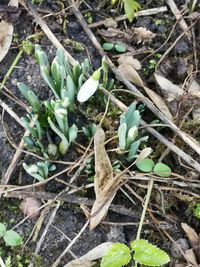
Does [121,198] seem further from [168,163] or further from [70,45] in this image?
[70,45]

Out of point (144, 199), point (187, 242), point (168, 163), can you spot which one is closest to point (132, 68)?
point (168, 163)

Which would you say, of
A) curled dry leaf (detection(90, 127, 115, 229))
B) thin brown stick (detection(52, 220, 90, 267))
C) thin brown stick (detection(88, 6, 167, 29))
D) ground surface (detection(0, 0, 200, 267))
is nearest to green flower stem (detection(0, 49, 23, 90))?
ground surface (detection(0, 0, 200, 267))

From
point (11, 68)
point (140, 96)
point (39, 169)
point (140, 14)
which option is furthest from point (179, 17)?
point (39, 169)

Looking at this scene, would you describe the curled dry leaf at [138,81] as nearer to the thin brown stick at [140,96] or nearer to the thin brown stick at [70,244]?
the thin brown stick at [140,96]

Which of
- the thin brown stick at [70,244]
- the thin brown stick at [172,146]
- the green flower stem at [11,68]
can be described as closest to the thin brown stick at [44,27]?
the green flower stem at [11,68]

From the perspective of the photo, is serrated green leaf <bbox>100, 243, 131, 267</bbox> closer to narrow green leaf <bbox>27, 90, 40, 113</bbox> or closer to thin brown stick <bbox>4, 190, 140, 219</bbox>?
thin brown stick <bbox>4, 190, 140, 219</bbox>

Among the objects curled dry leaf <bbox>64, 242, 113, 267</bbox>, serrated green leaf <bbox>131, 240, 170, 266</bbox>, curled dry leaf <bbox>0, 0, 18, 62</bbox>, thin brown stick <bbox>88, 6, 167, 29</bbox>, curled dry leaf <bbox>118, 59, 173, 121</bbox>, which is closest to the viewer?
serrated green leaf <bbox>131, 240, 170, 266</bbox>
